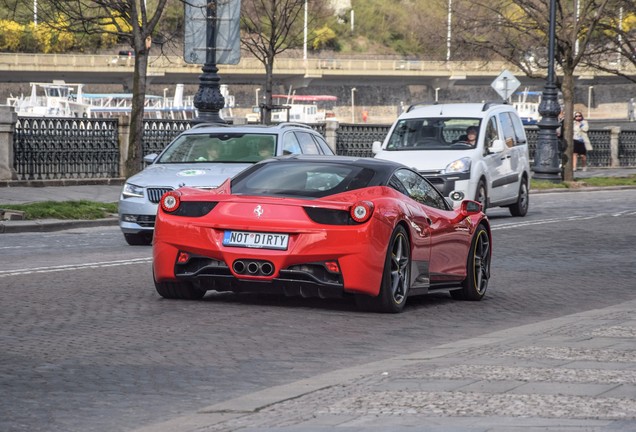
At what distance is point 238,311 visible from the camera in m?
10.5

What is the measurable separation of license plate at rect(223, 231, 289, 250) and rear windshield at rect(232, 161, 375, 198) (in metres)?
0.51

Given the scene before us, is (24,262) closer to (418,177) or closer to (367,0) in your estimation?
(418,177)

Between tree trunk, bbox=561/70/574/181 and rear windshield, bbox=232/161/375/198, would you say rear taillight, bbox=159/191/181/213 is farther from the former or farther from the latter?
tree trunk, bbox=561/70/574/181

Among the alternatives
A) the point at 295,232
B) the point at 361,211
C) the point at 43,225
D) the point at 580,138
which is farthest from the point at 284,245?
the point at 580,138

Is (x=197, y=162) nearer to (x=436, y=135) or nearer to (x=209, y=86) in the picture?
(x=436, y=135)

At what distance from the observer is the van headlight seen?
2245 cm

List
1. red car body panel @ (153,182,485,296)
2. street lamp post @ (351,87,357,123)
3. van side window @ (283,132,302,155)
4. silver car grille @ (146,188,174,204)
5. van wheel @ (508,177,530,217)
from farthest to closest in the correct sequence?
street lamp post @ (351,87,357,123) < van wheel @ (508,177,530,217) < van side window @ (283,132,302,155) < silver car grille @ (146,188,174,204) < red car body panel @ (153,182,485,296)

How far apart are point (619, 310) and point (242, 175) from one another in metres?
3.27

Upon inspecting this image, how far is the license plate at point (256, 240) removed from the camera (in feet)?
33.6

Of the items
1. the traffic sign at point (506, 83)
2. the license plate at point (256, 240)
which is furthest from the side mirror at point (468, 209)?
the traffic sign at point (506, 83)

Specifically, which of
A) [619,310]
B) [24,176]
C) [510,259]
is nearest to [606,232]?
[510,259]

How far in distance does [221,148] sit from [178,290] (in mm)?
7124

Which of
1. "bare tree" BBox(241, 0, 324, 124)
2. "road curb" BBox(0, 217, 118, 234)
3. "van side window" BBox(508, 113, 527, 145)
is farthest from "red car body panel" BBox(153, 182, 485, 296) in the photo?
"bare tree" BBox(241, 0, 324, 124)

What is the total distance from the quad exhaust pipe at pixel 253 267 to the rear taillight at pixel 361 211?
0.73 metres
